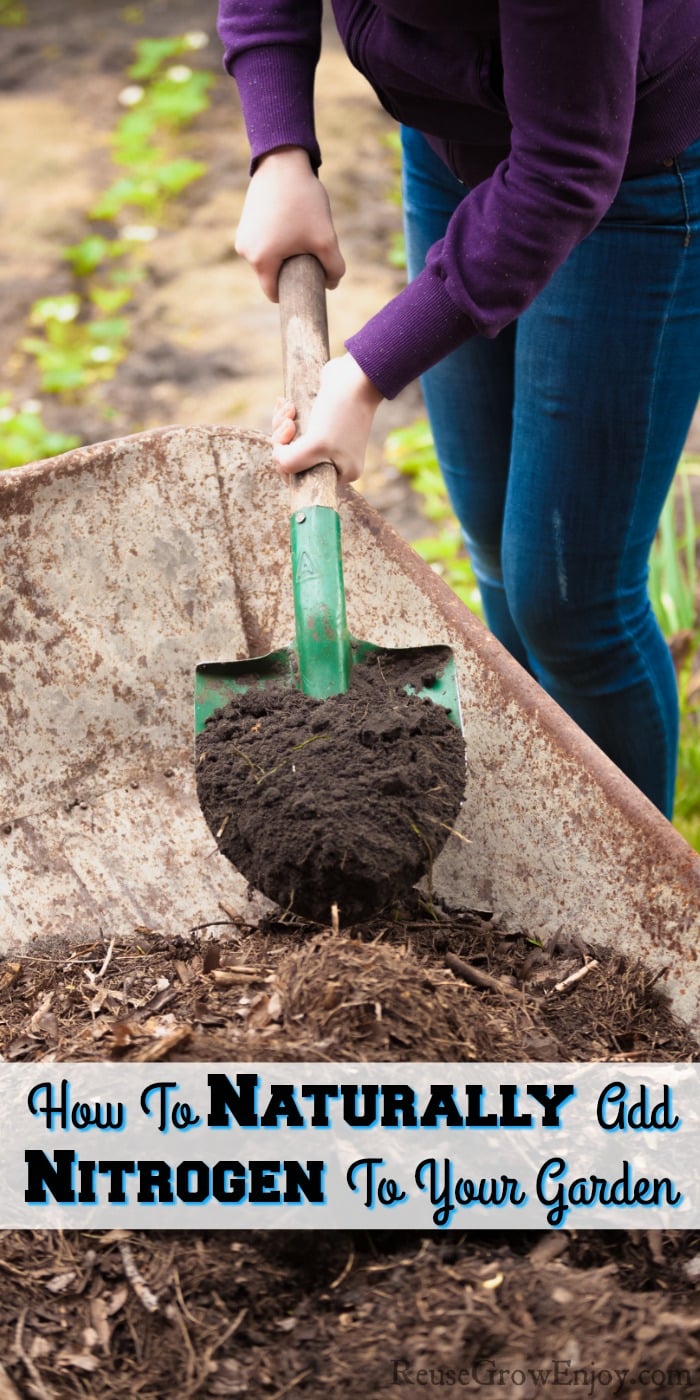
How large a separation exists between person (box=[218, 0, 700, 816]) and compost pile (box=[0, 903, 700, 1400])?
1.58 ft

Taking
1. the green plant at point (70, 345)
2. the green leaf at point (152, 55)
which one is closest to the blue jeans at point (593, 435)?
the green plant at point (70, 345)

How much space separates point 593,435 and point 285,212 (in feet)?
1.39

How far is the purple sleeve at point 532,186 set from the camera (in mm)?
988

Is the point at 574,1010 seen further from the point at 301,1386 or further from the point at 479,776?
the point at 301,1386

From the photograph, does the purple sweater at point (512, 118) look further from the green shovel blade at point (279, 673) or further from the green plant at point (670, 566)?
the green plant at point (670, 566)

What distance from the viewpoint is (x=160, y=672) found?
1.62 meters

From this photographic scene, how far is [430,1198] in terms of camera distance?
100 centimetres

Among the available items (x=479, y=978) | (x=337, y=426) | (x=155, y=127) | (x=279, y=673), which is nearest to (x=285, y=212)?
(x=337, y=426)

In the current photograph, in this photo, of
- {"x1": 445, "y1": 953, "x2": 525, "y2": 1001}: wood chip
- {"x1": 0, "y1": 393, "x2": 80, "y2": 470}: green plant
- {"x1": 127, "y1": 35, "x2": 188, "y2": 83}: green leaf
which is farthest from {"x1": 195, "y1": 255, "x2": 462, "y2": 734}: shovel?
{"x1": 127, "y1": 35, "x2": 188, "y2": 83}: green leaf

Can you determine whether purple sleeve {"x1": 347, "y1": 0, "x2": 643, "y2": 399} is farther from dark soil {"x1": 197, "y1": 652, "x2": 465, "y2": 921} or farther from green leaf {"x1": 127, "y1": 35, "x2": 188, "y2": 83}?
green leaf {"x1": 127, "y1": 35, "x2": 188, "y2": 83}

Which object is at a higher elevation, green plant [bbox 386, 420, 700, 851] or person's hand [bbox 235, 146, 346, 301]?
person's hand [bbox 235, 146, 346, 301]

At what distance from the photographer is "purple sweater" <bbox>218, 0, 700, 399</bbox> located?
1000mm

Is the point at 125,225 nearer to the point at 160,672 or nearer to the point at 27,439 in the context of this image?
the point at 27,439

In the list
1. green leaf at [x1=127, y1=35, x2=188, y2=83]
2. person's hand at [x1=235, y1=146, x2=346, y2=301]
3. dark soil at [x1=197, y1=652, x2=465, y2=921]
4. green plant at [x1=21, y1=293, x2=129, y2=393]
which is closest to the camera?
dark soil at [x1=197, y1=652, x2=465, y2=921]
